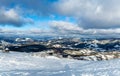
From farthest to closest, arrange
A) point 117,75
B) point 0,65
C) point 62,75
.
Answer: point 0,65 < point 62,75 < point 117,75

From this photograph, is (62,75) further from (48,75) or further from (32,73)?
(32,73)

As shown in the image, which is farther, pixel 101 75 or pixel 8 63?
pixel 8 63

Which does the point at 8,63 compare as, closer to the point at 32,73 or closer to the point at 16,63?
the point at 16,63

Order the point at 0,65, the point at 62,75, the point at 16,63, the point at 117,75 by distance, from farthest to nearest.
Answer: the point at 16,63 < the point at 0,65 < the point at 62,75 < the point at 117,75

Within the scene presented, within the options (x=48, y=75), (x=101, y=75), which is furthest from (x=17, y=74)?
(x=101, y=75)

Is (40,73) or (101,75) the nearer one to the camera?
(101,75)

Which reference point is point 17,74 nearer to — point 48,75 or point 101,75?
point 48,75

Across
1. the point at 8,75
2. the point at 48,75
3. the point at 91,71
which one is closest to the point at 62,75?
the point at 48,75

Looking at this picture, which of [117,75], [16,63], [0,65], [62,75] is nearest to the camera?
[117,75]
